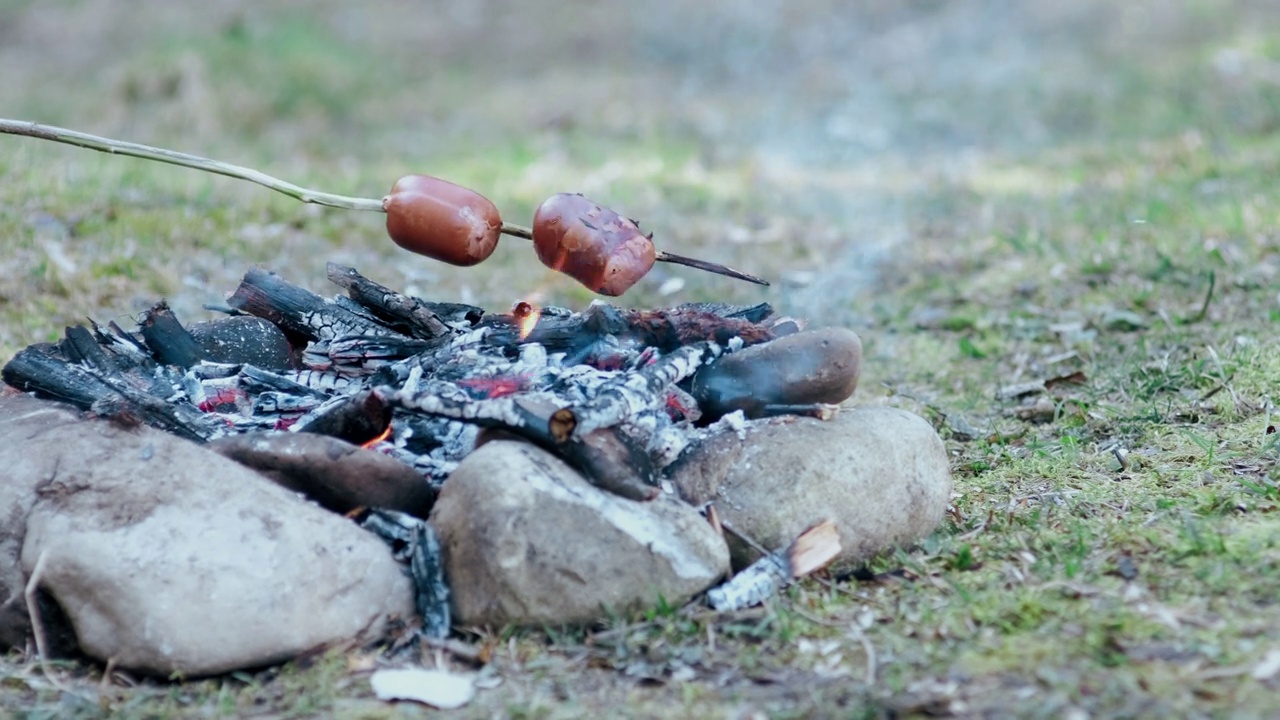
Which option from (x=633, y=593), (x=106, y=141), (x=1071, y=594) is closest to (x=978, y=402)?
(x=1071, y=594)

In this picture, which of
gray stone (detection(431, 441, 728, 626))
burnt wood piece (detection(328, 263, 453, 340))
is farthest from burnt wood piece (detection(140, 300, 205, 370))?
gray stone (detection(431, 441, 728, 626))

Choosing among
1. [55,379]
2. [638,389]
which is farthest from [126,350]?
[638,389]

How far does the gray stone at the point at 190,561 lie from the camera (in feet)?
8.58

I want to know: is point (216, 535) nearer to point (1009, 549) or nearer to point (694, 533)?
point (694, 533)

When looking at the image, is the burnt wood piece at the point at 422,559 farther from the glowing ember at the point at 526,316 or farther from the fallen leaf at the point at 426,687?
the glowing ember at the point at 526,316

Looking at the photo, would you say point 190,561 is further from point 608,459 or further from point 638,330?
point 638,330

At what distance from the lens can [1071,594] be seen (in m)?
2.74

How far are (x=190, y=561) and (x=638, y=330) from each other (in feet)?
4.55

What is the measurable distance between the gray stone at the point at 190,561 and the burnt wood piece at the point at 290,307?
886 millimetres

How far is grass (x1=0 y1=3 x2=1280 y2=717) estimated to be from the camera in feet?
8.31

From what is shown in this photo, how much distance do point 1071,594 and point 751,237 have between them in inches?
176

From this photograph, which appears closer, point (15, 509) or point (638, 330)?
point (15, 509)

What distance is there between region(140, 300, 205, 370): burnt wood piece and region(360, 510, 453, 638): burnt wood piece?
38.9 inches

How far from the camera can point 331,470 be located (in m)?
2.96
